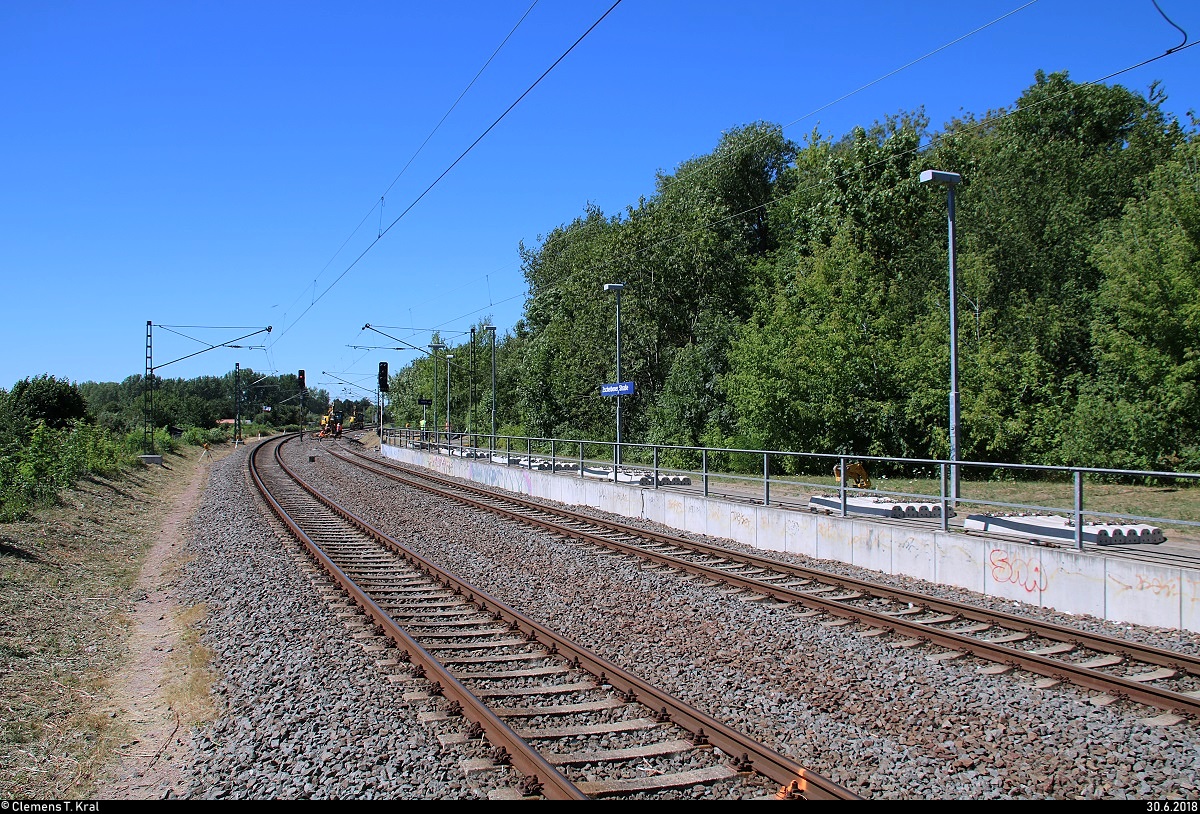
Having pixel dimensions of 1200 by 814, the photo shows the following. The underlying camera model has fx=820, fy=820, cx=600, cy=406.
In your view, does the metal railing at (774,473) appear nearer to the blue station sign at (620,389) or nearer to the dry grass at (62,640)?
the blue station sign at (620,389)

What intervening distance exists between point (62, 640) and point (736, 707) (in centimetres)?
761

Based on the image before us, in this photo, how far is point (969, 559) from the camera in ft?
35.0

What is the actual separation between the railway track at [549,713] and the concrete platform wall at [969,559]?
5.75m

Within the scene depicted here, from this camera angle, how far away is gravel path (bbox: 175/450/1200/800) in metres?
5.17

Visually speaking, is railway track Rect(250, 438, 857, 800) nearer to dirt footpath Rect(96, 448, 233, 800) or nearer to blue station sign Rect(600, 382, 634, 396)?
dirt footpath Rect(96, 448, 233, 800)

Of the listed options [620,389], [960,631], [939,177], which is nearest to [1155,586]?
[960,631]

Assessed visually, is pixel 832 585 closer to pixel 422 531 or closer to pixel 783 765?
pixel 783 765

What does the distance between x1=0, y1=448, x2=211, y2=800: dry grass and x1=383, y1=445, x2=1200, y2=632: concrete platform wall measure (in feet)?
31.3

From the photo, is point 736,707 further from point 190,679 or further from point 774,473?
point 774,473

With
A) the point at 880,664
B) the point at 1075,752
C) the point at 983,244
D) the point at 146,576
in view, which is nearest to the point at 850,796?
the point at 1075,752

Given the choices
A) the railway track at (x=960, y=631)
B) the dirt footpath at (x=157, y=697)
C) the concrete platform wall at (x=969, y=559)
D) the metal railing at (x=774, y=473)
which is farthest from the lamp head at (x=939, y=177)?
the dirt footpath at (x=157, y=697)

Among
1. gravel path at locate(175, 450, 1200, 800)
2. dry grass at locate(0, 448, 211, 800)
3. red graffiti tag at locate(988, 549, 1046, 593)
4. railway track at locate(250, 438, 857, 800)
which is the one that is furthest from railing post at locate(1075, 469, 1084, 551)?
dry grass at locate(0, 448, 211, 800)

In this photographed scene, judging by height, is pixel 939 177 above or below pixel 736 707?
above

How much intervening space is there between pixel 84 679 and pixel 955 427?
1311 centimetres
